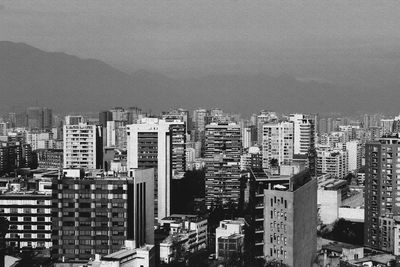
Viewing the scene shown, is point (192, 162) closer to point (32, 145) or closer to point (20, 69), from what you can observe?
point (32, 145)

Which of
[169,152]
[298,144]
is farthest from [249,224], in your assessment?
[298,144]

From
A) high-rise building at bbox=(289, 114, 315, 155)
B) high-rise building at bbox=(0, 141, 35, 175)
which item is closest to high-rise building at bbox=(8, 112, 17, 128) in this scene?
high-rise building at bbox=(0, 141, 35, 175)

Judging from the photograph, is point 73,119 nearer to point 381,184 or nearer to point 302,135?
point 302,135

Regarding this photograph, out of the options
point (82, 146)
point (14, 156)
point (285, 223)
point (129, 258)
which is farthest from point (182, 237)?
point (14, 156)

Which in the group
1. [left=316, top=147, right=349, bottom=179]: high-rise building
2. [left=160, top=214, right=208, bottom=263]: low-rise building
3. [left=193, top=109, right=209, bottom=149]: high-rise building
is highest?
[left=193, top=109, right=209, bottom=149]: high-rise building

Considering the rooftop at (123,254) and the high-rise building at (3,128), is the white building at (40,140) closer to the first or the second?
the high-rise building at (3,128)

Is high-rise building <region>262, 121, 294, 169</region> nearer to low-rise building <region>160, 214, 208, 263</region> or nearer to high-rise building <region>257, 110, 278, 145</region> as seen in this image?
high-rise building <region>257, 110, 278, 145</region>

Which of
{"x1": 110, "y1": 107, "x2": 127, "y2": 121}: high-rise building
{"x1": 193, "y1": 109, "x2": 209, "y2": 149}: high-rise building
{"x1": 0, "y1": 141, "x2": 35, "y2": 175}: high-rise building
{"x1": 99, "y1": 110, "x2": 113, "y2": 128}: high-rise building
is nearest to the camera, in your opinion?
{"x1": 0, "y1": 141, "x2": 35, "y2": 175}: high-rise building
